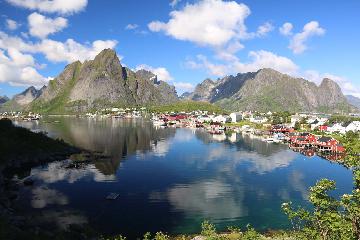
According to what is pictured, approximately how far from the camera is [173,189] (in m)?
72.7

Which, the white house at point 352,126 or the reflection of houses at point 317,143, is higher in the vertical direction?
the white house at point 352,126

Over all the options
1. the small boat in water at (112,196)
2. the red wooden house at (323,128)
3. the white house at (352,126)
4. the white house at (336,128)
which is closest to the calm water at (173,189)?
the small boat in water at (112,196)

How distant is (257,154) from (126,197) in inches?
2757

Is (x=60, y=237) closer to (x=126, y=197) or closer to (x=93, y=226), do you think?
(x=93, y=226)

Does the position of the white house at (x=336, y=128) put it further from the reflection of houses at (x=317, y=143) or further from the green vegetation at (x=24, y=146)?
the green vegetation at (x=24, y=146)

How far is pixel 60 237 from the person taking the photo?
41.2 meters

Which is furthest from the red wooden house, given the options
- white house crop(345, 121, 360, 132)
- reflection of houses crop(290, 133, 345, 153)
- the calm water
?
the calm water

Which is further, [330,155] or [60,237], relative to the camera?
[330,155]

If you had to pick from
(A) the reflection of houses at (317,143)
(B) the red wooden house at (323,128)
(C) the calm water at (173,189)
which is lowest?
(C) the calm water at (173,189)

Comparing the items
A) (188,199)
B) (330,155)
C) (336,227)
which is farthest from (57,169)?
(330,155)

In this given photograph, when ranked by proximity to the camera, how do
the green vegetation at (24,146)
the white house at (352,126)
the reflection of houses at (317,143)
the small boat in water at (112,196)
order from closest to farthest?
the small boat in water at (112,196) → the green vegetation at (24,146) → the reflection of houses at (317,143) → the white house at (352,126)

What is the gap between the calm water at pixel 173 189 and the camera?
53906 millimetres

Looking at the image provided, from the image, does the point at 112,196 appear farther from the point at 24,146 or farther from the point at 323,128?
the point at 323,128

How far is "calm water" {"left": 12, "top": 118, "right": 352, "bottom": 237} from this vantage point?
177ft
